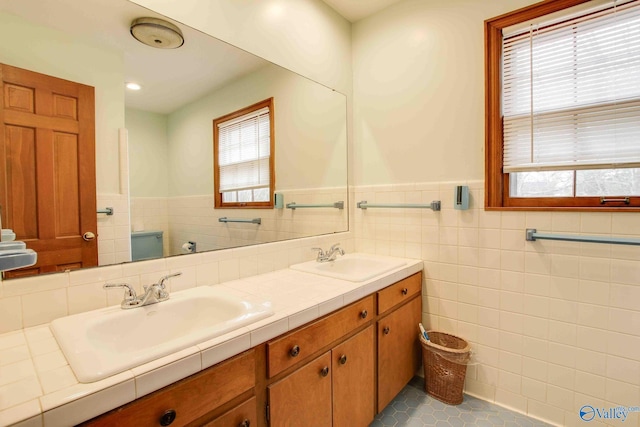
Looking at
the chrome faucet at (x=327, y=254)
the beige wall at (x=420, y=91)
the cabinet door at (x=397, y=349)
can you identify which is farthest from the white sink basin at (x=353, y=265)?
the beige wall at (x=420, y=91)

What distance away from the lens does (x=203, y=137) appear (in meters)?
1.52

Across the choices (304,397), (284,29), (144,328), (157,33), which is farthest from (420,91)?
(144,328)

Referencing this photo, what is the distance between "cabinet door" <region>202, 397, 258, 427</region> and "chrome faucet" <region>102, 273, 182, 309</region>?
51 cm

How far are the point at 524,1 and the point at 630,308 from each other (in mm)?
1638

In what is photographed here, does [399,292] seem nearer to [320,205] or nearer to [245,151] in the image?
[320,205]

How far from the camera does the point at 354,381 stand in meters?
1.43

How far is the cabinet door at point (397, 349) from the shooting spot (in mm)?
1633

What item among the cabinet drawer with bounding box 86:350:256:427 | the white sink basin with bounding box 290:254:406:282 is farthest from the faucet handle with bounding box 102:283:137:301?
the white sink basin with bounding box 290:254:406:282

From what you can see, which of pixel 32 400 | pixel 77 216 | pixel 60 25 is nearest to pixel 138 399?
pixel 32 400

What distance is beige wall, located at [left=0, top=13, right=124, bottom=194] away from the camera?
99 centimetres

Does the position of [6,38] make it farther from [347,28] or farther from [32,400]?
[347,28]


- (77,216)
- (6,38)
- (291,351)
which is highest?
(6,38)

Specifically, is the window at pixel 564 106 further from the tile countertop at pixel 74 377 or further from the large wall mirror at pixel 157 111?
the tile countertop at pixel 74 377

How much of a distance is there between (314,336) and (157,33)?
4.76 feet
